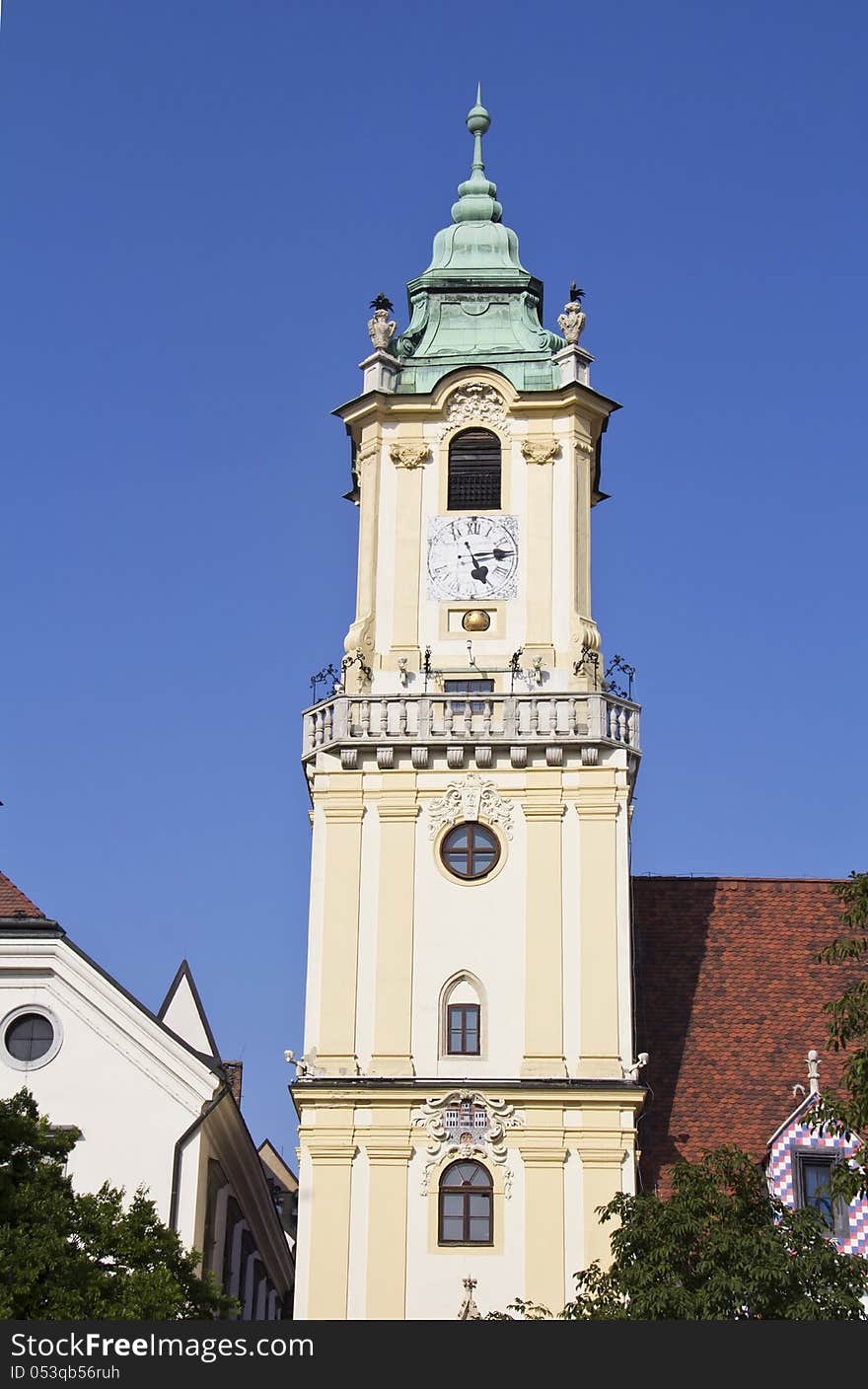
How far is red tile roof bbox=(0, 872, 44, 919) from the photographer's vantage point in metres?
38.3

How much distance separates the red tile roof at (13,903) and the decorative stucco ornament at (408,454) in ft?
37.6

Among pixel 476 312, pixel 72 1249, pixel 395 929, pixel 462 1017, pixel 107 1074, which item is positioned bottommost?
pixel 72 1249

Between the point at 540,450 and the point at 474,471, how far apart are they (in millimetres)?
1363

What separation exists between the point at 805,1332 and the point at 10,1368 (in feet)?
23.0

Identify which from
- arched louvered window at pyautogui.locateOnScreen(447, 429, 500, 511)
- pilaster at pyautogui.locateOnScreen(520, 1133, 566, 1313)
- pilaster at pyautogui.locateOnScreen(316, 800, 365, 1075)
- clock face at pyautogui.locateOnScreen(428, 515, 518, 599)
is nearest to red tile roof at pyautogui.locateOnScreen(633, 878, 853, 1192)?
pilaster at pyautogui.locateOnScreen(520, 1133, 566, 1313)

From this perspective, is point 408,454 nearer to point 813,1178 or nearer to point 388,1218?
point 388,1218

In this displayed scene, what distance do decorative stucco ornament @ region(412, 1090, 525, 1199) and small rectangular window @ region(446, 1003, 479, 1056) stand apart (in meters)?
0.87

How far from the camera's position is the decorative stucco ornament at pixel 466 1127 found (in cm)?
3741

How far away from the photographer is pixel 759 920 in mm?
43438

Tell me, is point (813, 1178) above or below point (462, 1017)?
below

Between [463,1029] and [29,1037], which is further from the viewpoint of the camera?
[463,1029]

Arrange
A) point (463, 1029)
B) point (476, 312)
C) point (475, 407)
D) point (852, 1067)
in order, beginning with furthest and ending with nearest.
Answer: point (476, 312), point (475, 407), point (463, 1029), point (852, 1067)

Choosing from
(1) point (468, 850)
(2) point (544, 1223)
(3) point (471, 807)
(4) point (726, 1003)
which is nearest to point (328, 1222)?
(2) point (544, 1223)

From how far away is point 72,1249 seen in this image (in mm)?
27703
